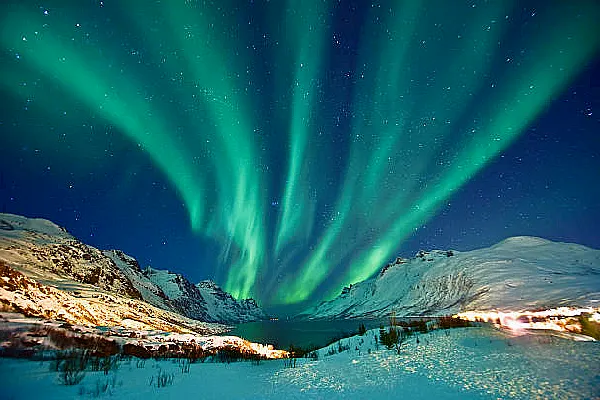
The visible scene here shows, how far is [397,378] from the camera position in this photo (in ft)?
15.0

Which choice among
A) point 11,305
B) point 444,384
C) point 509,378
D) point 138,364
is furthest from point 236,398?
point 11,305

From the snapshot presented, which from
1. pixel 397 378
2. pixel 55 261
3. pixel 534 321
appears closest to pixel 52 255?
pixel 55 261

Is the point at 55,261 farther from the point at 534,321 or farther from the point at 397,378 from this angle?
the point at 534,321

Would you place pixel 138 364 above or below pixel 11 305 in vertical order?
below

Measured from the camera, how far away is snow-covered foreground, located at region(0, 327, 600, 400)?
3779 mm

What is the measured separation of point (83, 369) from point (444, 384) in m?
6.91

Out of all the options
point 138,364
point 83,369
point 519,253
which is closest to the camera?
point 83,369

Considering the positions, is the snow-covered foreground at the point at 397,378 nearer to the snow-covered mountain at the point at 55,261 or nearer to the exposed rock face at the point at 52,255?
the snow-covered mountain at the point at 55,261

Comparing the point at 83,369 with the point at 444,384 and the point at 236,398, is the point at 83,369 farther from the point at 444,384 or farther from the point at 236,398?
the point at 444,384

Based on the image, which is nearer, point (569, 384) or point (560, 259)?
point (569, 384)

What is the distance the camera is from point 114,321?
46375 millimetres

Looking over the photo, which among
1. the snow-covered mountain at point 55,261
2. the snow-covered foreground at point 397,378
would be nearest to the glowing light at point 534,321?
the snow-covered foreground at point 397,378

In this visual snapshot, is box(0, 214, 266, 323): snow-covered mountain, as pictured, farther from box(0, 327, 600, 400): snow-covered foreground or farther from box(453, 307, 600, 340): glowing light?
box(453, 307, 600, 340): glowing light

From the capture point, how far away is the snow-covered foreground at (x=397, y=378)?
378 centimetres
